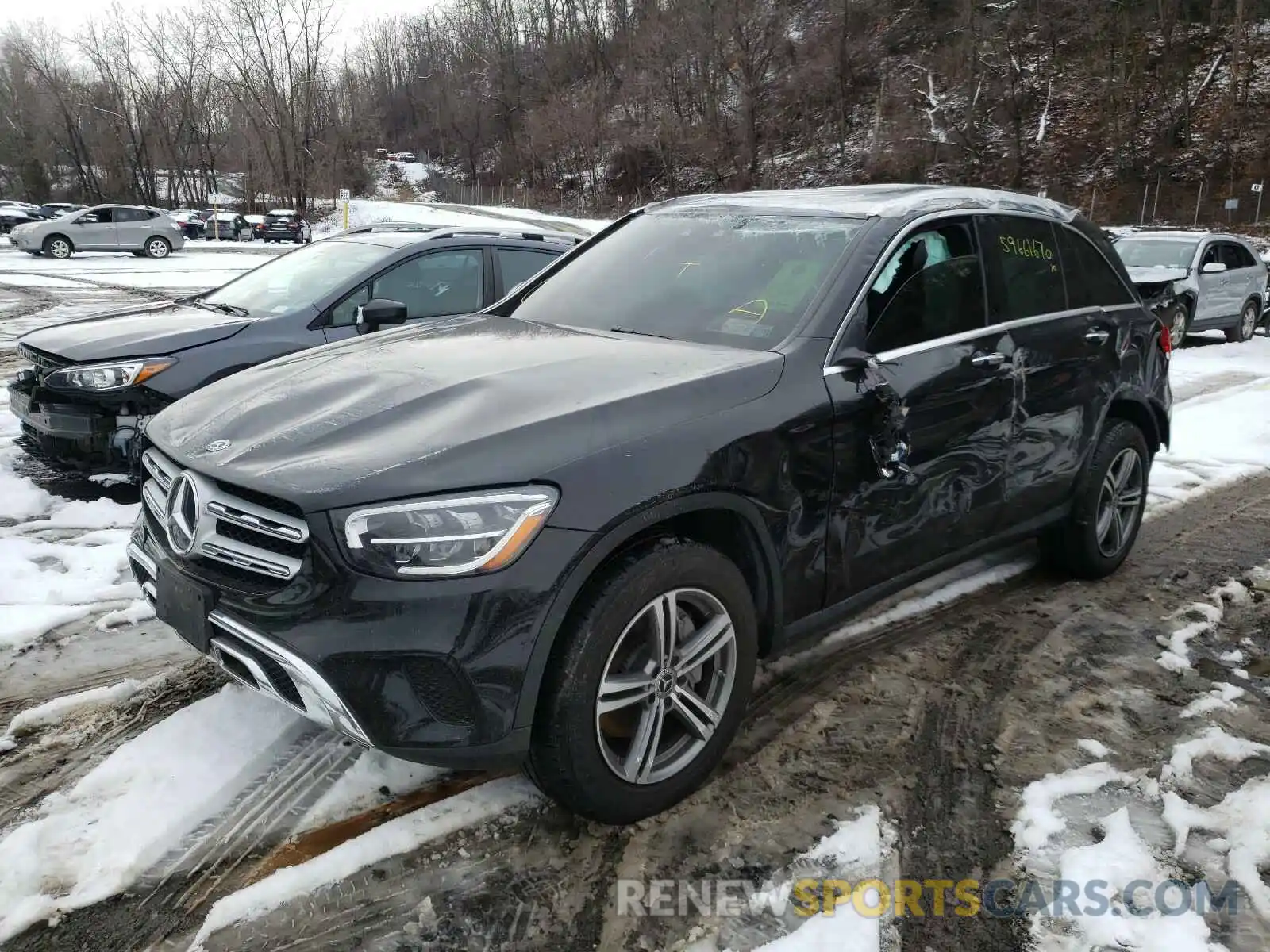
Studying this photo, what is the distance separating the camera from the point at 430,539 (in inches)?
88.1

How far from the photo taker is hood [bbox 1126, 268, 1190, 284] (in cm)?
1335

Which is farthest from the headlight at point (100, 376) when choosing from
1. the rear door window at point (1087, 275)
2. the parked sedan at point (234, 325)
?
the rear door window at point (1087, 275)

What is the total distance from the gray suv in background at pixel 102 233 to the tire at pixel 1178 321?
27.8 metres

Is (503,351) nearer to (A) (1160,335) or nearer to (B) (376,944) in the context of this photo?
(B) (376,944)

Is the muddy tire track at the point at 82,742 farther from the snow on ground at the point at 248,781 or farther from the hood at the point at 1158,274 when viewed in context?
the hood at the point at 1158,274

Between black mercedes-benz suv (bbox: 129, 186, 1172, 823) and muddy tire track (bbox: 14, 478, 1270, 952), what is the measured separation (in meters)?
0.21

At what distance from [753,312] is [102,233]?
101 ft

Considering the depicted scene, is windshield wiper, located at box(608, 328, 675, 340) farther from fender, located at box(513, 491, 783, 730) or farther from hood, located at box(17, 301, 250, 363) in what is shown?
hood, located at box(17, 301, 250, 363)

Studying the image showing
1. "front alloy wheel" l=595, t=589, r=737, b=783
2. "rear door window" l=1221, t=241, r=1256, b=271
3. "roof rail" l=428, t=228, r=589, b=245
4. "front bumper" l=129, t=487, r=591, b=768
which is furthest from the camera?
"rear door window" l=1221, t=241, r=1256, b=271

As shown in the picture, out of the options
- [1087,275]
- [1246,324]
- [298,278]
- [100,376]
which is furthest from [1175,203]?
[100,376]

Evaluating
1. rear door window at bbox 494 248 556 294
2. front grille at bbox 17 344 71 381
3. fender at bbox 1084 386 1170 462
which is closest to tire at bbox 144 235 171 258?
front grille at bbox 17 344 71 381

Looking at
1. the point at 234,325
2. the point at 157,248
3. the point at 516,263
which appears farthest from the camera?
the point at 157,248

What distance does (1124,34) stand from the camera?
46.0 m

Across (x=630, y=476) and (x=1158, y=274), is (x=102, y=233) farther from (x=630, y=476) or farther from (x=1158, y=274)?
(x=630, y=476)
